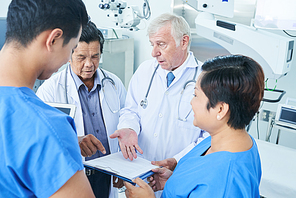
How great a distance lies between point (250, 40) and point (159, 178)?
1.08 metres

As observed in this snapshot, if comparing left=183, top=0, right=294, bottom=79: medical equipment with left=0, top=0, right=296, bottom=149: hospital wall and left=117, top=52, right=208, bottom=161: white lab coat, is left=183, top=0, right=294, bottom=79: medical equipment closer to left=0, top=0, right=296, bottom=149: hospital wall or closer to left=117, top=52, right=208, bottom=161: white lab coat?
left=117, top=52, right=208, bottom=161: white lab coat

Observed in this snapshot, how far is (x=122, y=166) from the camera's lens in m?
1.10

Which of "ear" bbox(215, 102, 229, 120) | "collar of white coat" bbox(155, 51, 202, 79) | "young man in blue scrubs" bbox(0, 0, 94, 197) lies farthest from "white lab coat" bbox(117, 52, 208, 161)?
"young man in blue scrubs" bbox(0, 0, 94, 197)

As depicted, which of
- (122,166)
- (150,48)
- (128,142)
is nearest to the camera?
(122,166)

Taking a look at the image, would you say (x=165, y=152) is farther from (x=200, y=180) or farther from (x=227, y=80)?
(x=227, y=80)

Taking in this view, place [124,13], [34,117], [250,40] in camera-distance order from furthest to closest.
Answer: [124,13]
[250,40]
[34,117]

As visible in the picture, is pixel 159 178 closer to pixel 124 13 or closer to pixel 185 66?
pixel 185 66

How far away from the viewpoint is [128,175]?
988 millimetres

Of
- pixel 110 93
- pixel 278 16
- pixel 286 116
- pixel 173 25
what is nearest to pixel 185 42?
pixel 173 25

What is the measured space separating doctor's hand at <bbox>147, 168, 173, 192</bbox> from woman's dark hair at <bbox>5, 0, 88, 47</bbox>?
738 millimetres

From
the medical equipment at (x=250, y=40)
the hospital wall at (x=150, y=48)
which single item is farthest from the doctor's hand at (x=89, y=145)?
the hospital wall at (x=150, y=48)

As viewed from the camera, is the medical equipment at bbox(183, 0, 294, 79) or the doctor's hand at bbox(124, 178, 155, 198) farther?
the medical equipment at bbox(183, 0, 294, 79)

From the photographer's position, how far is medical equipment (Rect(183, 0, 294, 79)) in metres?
1.53

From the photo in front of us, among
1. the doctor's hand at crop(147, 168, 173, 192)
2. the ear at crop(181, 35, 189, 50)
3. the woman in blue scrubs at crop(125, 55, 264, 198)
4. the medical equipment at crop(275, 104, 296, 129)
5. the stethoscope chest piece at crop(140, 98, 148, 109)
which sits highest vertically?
the ear at crop(181, 35, 189, 50)
